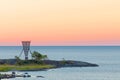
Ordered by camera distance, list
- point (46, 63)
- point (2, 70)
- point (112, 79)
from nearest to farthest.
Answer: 1. point (112, 79)
2. point (2, 70)
3. point (46, 63)

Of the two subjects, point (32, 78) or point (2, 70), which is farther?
point (2, 70)

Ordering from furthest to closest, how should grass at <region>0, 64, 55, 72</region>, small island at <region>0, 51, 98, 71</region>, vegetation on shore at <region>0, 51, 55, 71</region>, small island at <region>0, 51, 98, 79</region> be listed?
1. vegetation on shore at <region>0, 51, 55, 71</region>
2. small island at <region>0, 51, 98, 71</region>
3. small island at <region>0, 51, 98, 79</region>
4. grass at <region>0, 64, 55, 72</region>

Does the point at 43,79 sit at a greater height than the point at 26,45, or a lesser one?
lesser

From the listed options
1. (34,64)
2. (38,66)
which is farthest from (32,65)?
(34,64)

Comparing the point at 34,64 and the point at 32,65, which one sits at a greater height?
the point at 34,64

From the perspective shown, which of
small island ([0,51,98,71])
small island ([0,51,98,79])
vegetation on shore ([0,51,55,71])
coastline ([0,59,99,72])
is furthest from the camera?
vegetation on shore ([0,51,55,71])

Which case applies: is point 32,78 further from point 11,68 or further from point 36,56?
point 36,56

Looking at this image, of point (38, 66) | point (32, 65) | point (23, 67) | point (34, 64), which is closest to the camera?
point (23, 67)

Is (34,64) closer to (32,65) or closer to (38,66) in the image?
(32,65)

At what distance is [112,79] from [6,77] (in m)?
25.8

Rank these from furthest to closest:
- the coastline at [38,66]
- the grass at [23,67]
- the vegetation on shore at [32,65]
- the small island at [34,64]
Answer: the vegetation on shore at [32,65]
the small island at [34,64]
the coastline at [38,66]
the grass at [23,67]

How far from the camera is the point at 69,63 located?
187 metres

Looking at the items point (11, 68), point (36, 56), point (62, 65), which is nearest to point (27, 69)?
point (11, 68)

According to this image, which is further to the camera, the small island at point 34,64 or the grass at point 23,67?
the small island at point 34,64
